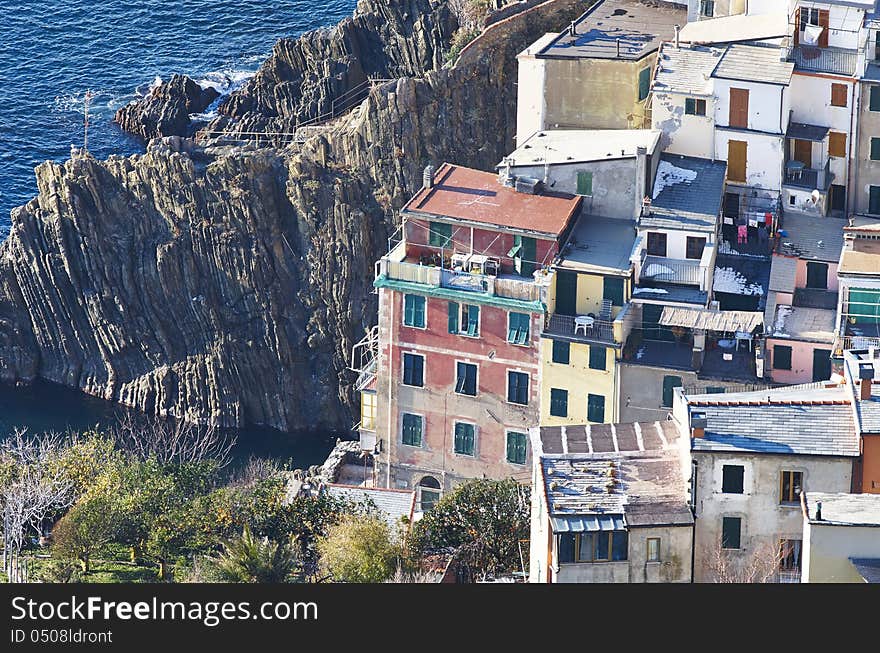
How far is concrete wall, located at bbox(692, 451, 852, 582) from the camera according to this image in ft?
274

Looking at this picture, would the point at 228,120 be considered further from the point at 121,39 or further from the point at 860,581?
the point at 860,581

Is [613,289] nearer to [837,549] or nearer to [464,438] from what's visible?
[464,438]

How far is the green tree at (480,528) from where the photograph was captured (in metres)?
94.8

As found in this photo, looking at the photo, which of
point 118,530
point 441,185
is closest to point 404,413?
point 441,185

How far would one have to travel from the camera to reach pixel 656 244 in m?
107

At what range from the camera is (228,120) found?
154m

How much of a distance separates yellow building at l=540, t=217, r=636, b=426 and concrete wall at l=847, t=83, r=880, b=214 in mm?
14031

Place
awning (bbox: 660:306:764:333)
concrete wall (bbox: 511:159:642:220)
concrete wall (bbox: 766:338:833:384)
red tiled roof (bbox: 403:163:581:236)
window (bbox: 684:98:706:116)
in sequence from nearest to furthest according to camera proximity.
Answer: awning (bbox: 660:306:764:333) < concrete wall (bbox: 766:338:833:384) < red tiled roof (bbox: 403:163:581:236) < concrete wall (bbox: 511:159:642:220) < window (bbox: 684:98:706:116)

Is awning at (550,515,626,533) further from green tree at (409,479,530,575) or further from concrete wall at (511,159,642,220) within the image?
concrete wall at (511,159,642,220)

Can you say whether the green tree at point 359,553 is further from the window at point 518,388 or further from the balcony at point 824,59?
the balcony at point 824,59

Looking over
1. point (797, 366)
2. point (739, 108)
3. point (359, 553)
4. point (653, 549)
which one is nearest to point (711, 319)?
point (797, 366)

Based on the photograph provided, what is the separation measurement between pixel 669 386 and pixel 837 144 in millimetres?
17689

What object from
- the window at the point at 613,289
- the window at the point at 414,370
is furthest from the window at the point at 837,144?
the window at the point at 414,370

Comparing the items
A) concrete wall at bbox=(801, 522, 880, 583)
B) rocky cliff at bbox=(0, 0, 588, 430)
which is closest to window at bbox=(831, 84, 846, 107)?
rocky cliff at bbox=(0, 0, 588, 430)
